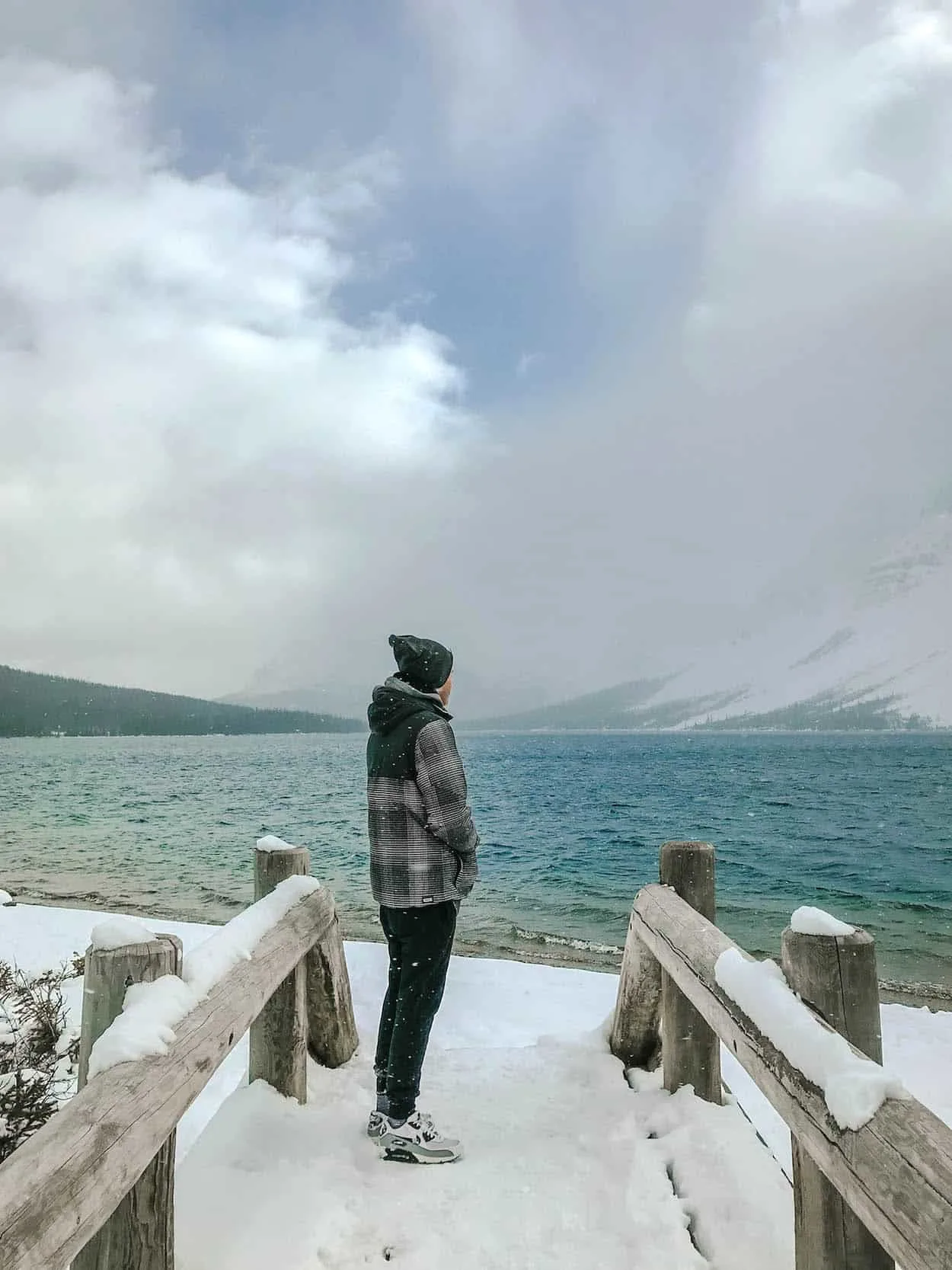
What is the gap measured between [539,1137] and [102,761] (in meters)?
120

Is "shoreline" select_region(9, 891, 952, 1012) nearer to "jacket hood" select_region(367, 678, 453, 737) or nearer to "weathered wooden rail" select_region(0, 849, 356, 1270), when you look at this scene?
"weathered wooden rail" select_region(0, 849, 356, 1270)

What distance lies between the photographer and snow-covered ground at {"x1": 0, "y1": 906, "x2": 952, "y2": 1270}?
2.97 meters

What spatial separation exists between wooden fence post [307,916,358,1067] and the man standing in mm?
835

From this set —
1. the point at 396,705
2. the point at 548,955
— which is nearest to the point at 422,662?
the point at 396,705

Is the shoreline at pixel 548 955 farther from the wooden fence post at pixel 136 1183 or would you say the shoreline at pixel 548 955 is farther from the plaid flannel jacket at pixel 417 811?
the wooden fence post at pixel 136 1183

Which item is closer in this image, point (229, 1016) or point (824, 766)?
point (229, 1016)

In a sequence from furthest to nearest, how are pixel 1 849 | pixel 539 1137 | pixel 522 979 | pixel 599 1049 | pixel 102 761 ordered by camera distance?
pixel 102 761 < pixel 1 849 < pixel 522 979 < pixel 599 1049 < pixel 539 1137

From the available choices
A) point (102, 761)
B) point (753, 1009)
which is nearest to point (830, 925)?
point (753, 1009)

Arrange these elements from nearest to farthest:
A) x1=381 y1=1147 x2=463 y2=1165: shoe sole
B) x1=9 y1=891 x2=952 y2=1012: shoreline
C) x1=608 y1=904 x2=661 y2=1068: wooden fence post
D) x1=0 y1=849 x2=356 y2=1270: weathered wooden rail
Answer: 1. x1=0 y1=849 x2=356 y2=1270: weathered wooden rail
2. x1=381 y1=1147 x2=463 y2=1165: shoe sole
3. x1=608 y1=904 x2=661 y2=1068: wooden fence post
4. x1=9 y1=891 x2=952 y2=1012: shoreline

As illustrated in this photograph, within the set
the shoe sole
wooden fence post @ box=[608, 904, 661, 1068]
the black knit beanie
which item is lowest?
the shoe sole

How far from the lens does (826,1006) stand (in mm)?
2584

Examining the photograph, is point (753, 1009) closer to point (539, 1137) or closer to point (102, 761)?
point (539, 1137)

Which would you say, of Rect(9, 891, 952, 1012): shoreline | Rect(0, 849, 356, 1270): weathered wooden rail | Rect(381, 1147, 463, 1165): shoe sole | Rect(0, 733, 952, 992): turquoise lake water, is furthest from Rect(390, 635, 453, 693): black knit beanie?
Rect(0, 733, 952, 992): turquoise lake water

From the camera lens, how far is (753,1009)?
2.77 metres
